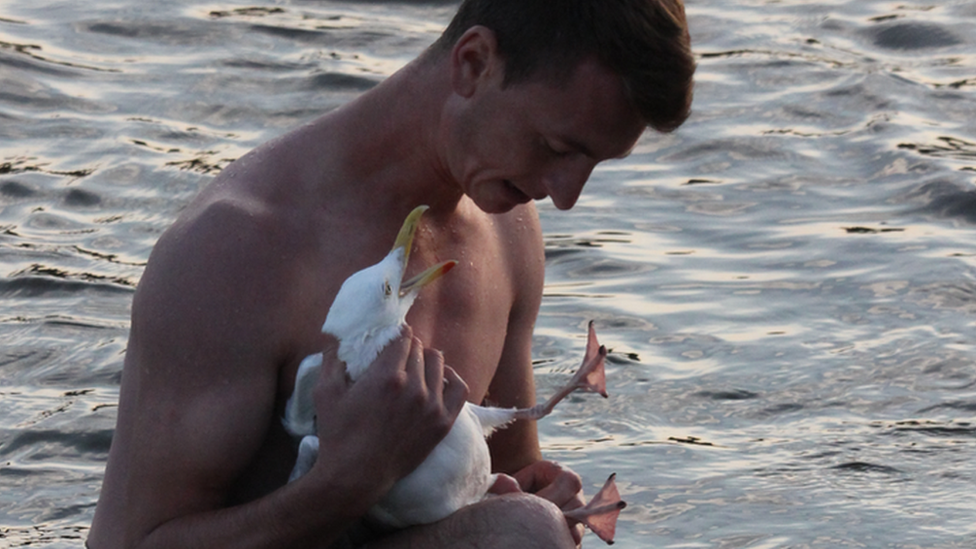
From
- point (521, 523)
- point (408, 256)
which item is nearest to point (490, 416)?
point (521, 523)

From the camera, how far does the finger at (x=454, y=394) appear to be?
2.79m

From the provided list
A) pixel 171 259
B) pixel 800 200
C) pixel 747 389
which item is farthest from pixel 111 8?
pixel 171 259

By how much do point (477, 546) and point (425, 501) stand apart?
0.13 metres

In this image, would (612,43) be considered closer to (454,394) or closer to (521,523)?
(454,394)

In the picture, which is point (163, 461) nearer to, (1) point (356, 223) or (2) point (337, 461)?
(2) point (337, 461)

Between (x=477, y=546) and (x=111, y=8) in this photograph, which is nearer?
(x=477, y=546)

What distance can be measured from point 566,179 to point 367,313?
46 centimetres

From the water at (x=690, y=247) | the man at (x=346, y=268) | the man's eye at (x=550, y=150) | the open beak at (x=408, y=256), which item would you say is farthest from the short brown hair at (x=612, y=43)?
the water at (x=690, y=247)

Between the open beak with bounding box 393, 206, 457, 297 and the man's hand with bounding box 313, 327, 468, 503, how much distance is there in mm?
136

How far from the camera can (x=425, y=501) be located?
288 cm

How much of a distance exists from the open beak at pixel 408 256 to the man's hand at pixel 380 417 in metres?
0.14

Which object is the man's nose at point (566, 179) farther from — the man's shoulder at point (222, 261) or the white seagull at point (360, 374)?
the man's shoulder at point (222, 261)

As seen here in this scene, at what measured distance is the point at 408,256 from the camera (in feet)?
9.60

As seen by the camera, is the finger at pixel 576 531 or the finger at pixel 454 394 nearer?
the finger at pixel 454 394
